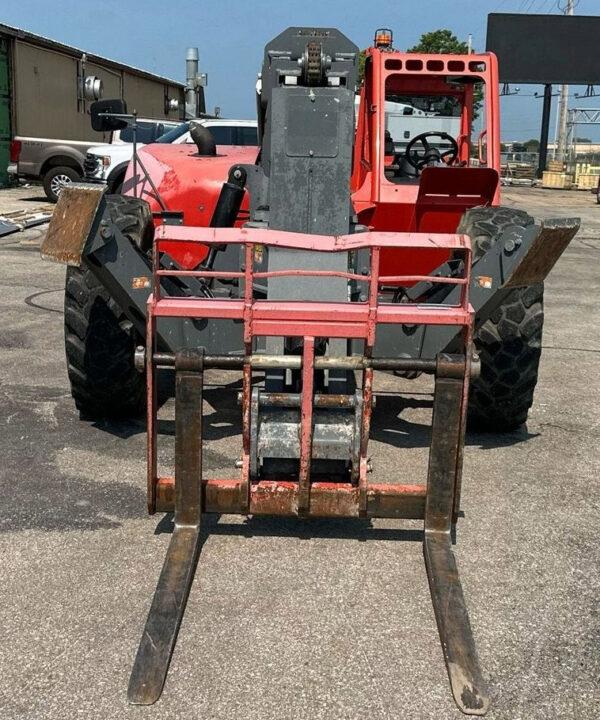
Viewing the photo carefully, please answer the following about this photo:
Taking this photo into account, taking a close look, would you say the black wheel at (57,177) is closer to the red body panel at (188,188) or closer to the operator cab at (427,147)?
the operator cab at (427,147)

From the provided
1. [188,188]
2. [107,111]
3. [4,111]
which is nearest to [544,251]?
[107,111]

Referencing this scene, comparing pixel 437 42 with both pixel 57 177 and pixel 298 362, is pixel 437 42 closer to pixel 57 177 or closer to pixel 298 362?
pixel 57 177

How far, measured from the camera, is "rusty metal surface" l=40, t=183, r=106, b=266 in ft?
11.7

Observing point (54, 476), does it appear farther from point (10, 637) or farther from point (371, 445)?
point (371, 445)

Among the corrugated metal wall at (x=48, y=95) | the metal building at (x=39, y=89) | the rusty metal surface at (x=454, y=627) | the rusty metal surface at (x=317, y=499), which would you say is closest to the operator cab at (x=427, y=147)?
the rusty metal surface at (x=317, y=499)

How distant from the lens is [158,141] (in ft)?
39.9

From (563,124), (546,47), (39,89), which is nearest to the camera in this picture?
(39,89)

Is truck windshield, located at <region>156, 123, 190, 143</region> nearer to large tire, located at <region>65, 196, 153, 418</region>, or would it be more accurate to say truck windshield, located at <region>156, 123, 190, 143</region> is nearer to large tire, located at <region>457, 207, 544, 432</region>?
large tire, located at <region>65, 196, 153, 418</region>

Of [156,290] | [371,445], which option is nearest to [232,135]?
[371,445]

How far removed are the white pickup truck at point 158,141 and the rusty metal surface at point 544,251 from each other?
7.50 metres

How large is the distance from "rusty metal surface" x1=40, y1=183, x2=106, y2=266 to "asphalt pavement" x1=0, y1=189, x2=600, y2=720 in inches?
48.2

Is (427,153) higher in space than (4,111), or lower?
lower

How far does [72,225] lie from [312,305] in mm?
1126

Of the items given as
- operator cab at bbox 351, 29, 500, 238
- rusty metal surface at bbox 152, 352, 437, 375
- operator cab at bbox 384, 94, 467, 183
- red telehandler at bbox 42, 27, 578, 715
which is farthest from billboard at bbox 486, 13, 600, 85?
rusty metal surface at bbox 152, 352, 437, 375
